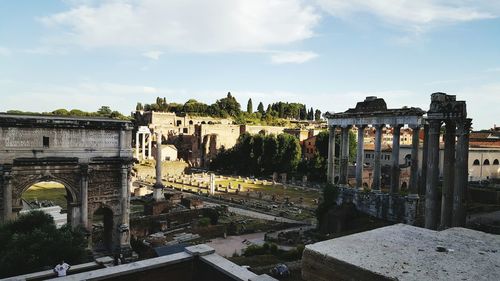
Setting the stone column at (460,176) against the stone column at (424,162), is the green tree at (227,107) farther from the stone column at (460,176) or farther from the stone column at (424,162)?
the stone column at (460,176)

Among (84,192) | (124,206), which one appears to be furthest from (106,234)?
(84,192)

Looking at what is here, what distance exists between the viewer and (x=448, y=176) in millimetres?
14508

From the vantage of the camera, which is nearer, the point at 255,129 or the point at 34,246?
the point at 34,246

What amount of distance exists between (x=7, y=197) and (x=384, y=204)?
17933 millimetres

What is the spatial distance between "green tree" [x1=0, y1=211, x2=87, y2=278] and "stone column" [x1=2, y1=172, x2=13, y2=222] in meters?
2.10

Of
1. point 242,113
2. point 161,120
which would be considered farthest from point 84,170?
point 242,113

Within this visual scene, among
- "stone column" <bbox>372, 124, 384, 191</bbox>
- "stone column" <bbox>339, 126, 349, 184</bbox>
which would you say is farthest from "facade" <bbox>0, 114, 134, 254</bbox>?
"stone column" <bbox>372, 124, 384, 191</bbox>

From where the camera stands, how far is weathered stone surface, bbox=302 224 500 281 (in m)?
2.91

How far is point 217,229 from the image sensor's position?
73.2ft

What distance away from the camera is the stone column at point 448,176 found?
14.3m

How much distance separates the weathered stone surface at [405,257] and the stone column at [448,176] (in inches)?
452

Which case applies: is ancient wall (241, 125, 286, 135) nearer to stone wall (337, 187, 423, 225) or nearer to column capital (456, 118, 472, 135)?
stone wall (337, 187, 423, 225)

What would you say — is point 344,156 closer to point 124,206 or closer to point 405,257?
point 124,206

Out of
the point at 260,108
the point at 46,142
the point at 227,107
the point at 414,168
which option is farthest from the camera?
the point at 260,108
